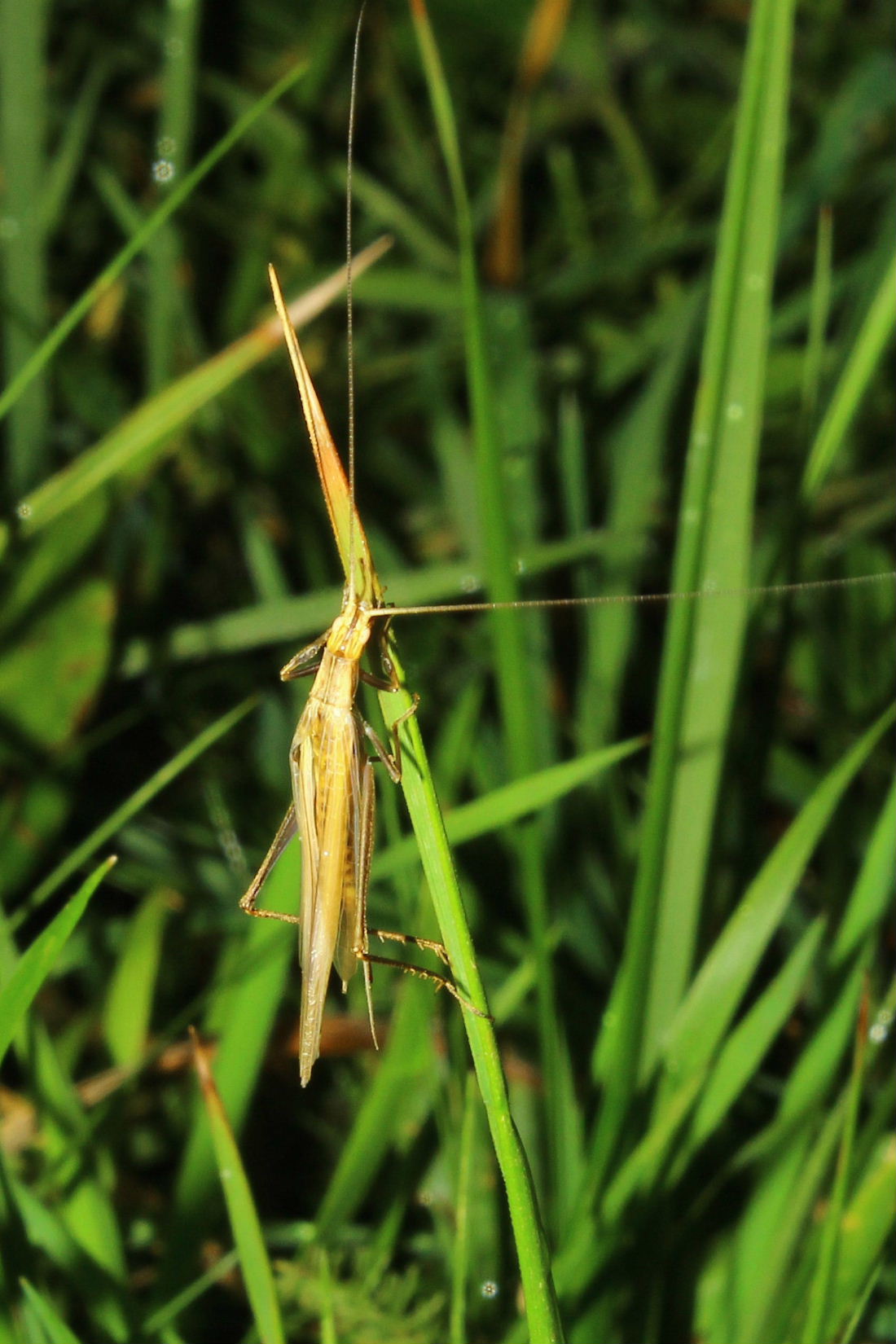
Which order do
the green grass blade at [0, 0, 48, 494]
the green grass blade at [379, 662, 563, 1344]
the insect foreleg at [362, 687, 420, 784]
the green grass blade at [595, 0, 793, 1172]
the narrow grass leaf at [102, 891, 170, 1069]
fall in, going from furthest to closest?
the green grass blade at [0, 0, 48, 494] → the narrow grass leaf at [102, 891, 170, 1069] → the green grass blade at [595, 0, 793, 1172] → the insect foreleg at [362, 687, 420, 784] → the green grass blade at [379, 662, 563, 1344]

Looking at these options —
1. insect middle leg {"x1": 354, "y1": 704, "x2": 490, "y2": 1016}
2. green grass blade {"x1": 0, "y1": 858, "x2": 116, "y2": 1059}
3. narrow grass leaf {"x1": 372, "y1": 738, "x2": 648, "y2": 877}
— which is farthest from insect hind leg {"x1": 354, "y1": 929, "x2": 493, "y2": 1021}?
green grass blade {"x1": 0, "y1": 858, "x2": 116, "y2": 1059}

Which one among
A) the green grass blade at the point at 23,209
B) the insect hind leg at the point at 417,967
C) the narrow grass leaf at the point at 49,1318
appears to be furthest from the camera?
the green grass blade at the point at 23,209

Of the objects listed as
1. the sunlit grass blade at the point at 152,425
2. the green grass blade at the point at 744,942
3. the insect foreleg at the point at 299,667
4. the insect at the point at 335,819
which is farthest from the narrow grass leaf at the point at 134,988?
the green grass blade at the point at 744,942

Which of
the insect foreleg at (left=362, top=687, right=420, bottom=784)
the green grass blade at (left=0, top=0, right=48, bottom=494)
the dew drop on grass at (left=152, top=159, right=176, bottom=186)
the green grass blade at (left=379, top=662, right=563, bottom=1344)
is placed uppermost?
the dew drop on grass at (left=152, top=159, right=176, bottom=186)

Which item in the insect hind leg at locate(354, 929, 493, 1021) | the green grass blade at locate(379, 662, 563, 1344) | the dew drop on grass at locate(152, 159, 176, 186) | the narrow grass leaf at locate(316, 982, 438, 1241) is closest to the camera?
the green grass blade at locate(379, 662, 563, 1344)

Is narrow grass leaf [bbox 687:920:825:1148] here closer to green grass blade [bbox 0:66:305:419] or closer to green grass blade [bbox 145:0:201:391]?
green grass blade [bbox 0:66:305:419]

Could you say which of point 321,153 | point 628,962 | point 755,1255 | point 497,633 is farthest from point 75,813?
point 321,153

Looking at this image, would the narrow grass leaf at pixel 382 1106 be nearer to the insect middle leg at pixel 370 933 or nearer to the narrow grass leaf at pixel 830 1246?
the insect middle leg at pixel 370 933

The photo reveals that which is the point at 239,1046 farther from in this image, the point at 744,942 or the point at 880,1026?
the point at 880,1026
